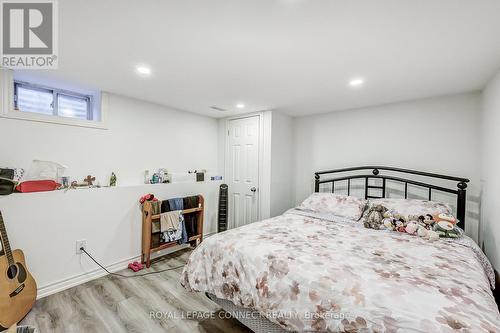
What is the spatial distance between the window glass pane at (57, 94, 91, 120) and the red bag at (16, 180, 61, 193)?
2.65 ft

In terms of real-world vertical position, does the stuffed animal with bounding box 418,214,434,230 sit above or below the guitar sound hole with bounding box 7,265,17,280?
above

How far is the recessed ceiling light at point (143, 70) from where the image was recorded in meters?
1.94

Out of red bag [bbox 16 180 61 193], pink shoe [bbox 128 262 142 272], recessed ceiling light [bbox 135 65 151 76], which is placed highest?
recessed ceiling light [bbox 135 65 151 76]

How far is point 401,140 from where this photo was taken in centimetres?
286

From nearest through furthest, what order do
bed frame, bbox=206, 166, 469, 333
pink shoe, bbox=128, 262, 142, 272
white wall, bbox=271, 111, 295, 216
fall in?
bed frame, bbox=206, 166, 469, 333, pink shoe, bbox=128, 262, 142, 272, white wall, bbox=271, 111, 295, 216

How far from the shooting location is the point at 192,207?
321 cm

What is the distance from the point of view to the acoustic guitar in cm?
163

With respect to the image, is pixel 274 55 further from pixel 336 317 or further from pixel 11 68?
pixel 11 68

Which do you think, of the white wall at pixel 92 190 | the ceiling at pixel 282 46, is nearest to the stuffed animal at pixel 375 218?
the ceiling at pixel 282 46

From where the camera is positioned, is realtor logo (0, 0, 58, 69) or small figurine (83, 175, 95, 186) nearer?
realtor logo (0, 0, 58, 69)

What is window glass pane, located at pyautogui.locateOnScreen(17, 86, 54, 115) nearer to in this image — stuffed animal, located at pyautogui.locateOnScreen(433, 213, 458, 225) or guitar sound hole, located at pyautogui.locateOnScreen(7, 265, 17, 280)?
guitar sound hole, located at pyautogui.locateOnScreen(7, 265, 17, 280)

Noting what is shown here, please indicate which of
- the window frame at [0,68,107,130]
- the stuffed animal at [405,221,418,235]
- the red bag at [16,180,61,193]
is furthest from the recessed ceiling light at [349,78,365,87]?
the red bag at [16,180,61,193]

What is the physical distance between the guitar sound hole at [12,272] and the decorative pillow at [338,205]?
291 centimetres

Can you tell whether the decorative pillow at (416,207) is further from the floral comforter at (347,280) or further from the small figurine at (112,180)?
the small figurine at (112,180)
